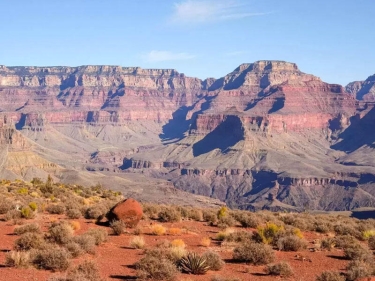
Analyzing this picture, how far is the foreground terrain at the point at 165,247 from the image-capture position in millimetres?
19234

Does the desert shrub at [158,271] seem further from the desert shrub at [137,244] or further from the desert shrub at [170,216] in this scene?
the desert shrub at [170,216]

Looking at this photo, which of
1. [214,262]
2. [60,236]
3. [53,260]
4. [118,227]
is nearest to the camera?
[53,260]

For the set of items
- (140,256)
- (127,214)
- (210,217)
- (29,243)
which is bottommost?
(140,256)

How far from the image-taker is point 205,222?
116 feet

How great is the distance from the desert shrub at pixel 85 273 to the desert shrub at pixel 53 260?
733mm

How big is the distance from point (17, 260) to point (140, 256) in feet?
18.8

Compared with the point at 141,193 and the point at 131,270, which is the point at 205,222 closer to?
the point at 131,270

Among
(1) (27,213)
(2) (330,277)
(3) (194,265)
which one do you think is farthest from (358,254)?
(1) (27,213)

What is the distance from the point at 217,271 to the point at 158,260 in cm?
270

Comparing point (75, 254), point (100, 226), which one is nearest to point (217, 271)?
point (75, 254)

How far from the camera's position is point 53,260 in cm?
1912

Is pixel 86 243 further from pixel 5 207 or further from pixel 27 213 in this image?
pixel 5 207

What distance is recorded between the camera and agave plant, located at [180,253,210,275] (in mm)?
19797

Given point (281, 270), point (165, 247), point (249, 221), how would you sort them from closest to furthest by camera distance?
point (281, 270) → point (165, 247) → point (249, 221)
